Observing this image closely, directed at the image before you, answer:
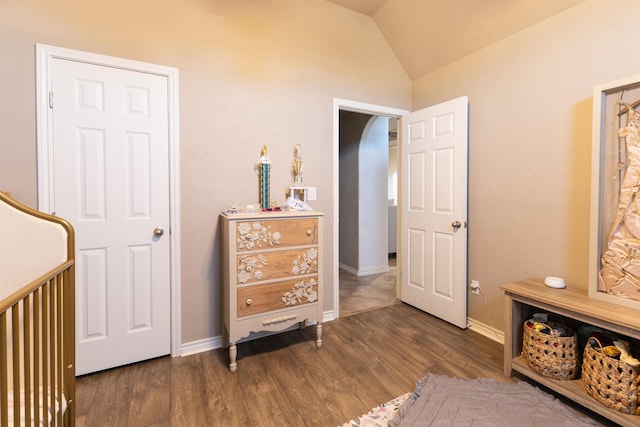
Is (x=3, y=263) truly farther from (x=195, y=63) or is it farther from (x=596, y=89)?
(x=596, y=89)

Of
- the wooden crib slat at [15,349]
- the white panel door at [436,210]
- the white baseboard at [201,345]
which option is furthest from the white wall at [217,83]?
the wooden crib slat at [15,349]

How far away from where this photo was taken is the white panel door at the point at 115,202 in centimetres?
189

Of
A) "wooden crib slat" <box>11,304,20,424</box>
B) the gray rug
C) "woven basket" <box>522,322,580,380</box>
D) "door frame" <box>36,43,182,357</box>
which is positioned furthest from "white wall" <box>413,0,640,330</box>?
"wooden crib slat" <box>11,304,20,424</box>

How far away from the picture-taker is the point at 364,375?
6.53 ft

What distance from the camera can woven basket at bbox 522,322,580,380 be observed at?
5.67ft

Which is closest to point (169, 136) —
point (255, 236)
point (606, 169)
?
point (255, 236)

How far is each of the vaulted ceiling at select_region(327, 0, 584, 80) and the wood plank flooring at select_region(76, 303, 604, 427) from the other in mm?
2503

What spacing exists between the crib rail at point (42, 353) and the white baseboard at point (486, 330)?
2.78m

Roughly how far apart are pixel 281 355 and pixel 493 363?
5.04 feet

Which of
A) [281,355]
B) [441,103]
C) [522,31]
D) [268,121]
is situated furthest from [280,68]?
[281,355]

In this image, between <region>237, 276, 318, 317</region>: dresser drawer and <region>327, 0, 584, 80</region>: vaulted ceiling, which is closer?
<region>237, 276, 318, 317</region>: dresser drawer

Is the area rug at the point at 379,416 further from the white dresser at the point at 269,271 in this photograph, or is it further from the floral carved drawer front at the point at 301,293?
the floral carved drawer front at the point at 301,293

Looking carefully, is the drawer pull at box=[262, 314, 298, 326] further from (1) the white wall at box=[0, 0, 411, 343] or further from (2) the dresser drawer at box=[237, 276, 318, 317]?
(1) the white wall at box=[0, 0, 411, 343]

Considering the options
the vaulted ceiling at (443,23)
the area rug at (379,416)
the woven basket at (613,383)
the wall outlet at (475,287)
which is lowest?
the area rug at (379,416)
